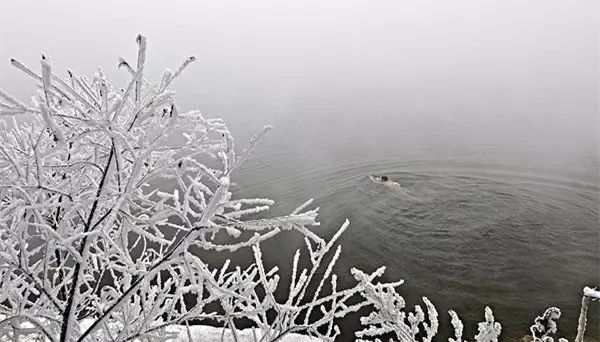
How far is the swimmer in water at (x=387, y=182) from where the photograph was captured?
17141mm

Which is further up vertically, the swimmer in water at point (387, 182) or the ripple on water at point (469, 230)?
the swimmer in water at point (387, 182)

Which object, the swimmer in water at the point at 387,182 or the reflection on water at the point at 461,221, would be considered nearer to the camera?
the reflection on water at the point at 461,221

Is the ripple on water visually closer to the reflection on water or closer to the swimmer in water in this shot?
the reflection on water

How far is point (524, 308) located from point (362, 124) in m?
16.0

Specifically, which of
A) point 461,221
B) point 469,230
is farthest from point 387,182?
point 469,230

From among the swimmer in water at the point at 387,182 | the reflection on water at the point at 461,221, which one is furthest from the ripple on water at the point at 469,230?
the swimmer in water at the point at 387,182

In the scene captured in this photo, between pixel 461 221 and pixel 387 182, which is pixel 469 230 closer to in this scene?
pixel 461 221

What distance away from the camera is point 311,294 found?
12023mm

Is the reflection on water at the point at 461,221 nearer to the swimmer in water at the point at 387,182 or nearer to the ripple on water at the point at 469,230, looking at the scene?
the ripple on water at the point at 469,230

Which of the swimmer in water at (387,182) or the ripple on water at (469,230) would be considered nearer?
the ripple on water at (469,230)

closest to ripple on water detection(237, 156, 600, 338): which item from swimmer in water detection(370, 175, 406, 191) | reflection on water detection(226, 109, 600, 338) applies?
reflection on water detection(226, 109, 600, 338)

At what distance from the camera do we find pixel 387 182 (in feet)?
57.8

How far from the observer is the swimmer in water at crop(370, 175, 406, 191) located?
17141 millimetres

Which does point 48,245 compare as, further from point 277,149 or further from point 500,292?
point 277,149
